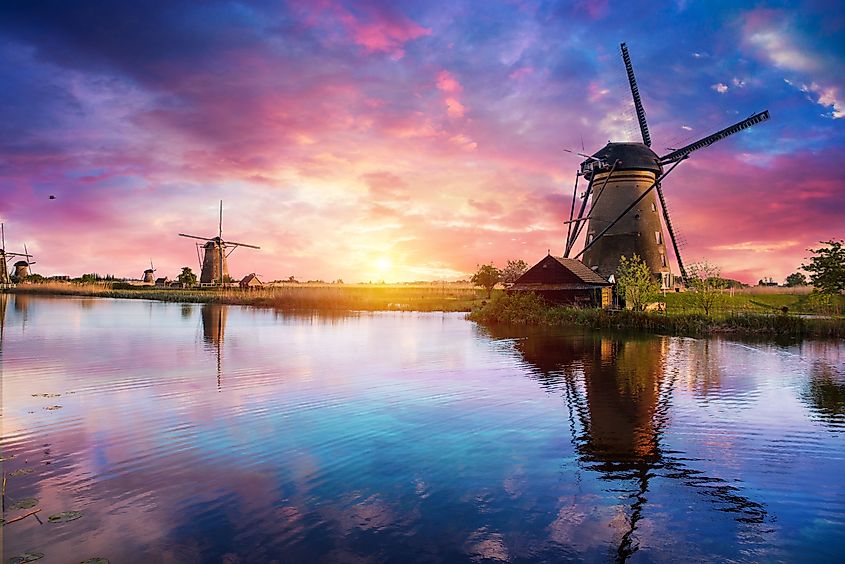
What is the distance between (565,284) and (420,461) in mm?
32168

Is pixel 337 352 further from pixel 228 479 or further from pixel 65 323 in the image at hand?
pixel 65 323

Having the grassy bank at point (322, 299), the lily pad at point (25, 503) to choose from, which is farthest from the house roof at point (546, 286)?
the lily pad at point (25, 503)

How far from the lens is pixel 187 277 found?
94312 millimetres

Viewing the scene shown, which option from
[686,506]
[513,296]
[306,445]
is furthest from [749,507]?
[513,296]

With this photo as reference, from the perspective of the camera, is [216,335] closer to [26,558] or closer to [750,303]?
[26,558]

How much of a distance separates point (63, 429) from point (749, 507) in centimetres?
1087

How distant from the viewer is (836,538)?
19.7ft

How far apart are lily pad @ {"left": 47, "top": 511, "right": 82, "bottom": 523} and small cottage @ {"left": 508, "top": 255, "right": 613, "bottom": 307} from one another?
1380 inches

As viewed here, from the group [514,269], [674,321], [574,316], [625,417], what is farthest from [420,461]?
[514,269]

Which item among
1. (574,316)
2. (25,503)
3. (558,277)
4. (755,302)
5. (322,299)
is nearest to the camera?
(25,503)

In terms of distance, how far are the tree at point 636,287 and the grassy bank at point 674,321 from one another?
2.77 m

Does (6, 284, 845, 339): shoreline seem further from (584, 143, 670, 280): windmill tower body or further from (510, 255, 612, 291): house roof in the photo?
(584, 143, 670, 280): windmill tower body

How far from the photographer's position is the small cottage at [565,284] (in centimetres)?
3866

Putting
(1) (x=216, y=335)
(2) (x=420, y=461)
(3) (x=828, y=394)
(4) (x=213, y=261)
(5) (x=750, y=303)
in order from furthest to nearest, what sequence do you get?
1. (4) (x=213, y=261)
2. (5) (x=750, y=303)
3. (1) (x=216, y=335)
4. (3) (x=828, y=394)
5. (2) (x=420, y=461)
